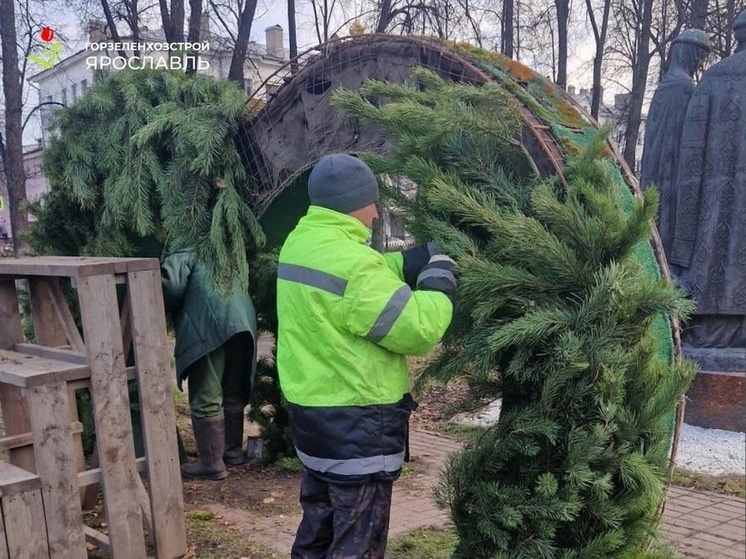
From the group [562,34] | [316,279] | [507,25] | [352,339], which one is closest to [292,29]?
[507,25]

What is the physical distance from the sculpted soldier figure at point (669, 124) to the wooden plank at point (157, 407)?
193 inches

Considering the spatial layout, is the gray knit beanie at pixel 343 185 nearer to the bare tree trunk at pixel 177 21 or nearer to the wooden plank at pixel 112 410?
the wooden plank at pixel 112 410

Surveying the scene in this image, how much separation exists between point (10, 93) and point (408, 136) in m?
12.8

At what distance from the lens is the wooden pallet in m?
3.41

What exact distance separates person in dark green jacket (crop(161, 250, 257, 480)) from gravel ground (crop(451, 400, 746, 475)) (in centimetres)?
161

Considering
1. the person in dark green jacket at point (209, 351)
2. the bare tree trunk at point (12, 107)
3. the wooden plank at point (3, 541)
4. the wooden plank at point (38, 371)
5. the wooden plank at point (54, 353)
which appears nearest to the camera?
the wooden plank at point (3, 541)

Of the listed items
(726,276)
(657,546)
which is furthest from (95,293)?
(726,276)

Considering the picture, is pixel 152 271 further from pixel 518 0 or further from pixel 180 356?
pixel 518 0

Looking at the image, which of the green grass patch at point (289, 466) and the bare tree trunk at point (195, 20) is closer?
the green grass patch at point (289, 466)

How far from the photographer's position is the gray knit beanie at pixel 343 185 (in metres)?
2.63

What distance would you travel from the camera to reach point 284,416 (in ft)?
17.9

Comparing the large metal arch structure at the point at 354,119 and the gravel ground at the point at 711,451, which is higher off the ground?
the large metal arch structure at the point at 354,119

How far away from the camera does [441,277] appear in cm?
247
